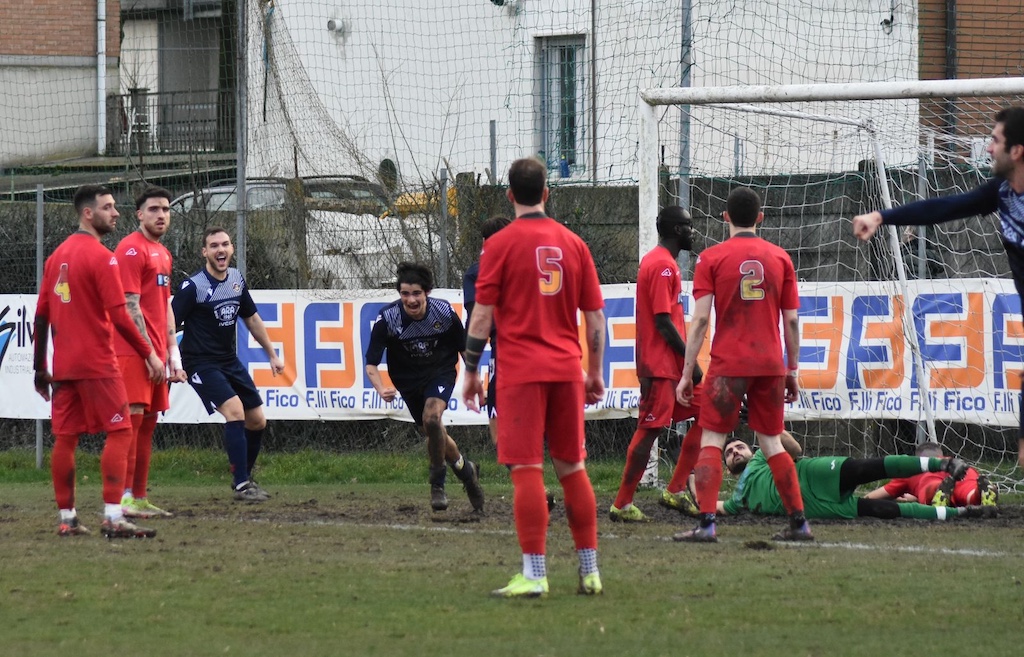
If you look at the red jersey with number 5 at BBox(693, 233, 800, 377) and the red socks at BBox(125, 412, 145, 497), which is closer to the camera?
the red jersey with number 5 at BBox(693, 233, 800, 377)

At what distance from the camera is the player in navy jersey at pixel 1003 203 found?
5.37 metres

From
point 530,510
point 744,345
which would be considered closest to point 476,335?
point 530,510

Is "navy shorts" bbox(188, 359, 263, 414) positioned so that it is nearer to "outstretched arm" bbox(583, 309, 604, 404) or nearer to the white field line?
the white field line

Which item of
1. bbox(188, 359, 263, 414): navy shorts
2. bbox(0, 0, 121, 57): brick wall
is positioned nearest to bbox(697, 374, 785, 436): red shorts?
bbox(188, 359, 263, 414): navy shorts

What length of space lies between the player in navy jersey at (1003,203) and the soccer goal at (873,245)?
15.5ft

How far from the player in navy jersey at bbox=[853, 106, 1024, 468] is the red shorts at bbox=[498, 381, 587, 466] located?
1482 mm

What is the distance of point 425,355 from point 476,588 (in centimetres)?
335

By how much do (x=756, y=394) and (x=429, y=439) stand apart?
2510 millimetres

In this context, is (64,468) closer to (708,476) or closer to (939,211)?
(708,476)

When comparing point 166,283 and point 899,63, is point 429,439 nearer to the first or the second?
point 166,283

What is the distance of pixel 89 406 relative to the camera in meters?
8.21

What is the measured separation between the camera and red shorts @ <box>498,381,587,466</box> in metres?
5.91

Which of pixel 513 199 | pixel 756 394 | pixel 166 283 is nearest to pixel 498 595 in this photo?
pixel 513 199

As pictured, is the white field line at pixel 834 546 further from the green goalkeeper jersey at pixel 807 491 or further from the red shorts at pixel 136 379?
the red shorts at pixel 136 379
